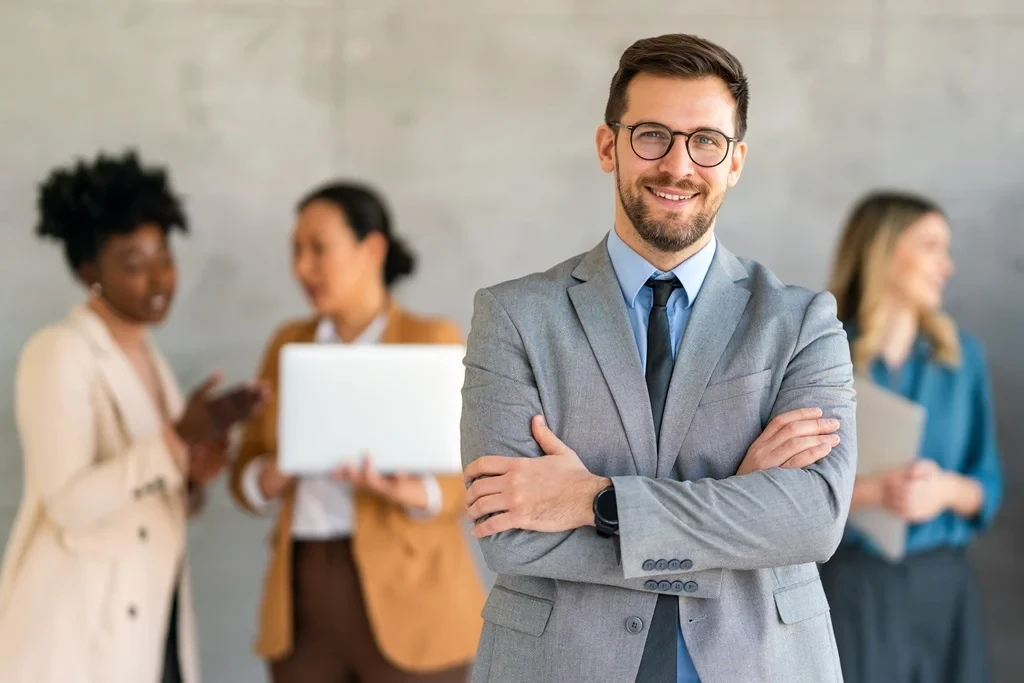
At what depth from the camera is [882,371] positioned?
371 cm

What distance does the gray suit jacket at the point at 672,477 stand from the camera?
183 cm

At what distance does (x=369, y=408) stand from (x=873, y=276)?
65.5 inches

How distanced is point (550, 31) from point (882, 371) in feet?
5.93

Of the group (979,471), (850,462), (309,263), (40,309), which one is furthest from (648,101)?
(40,309)

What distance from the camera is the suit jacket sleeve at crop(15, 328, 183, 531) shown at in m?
3.15

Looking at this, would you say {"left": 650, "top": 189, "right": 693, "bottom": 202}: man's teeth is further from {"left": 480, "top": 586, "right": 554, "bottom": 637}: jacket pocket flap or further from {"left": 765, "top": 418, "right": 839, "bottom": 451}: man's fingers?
{"left": 480, "top": 586, "right": 554, "bottom": 637}: jacket pocket flap

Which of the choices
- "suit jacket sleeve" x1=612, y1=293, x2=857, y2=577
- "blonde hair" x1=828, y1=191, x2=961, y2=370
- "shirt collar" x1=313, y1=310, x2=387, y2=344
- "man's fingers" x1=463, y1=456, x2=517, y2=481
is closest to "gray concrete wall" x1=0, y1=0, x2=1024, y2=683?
"blonde hair" x1=828, y1=191, x2=961, y2=370

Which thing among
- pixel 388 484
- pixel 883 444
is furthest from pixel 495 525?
pixel 883 444

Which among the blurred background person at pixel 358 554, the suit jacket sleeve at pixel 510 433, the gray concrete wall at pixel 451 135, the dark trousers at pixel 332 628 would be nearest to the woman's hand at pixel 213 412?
the blurred background person at pixel 358 554

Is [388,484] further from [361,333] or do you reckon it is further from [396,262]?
[396,262]

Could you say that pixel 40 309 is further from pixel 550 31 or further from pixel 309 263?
pixel 550 31

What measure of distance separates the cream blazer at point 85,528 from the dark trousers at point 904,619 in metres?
2.04

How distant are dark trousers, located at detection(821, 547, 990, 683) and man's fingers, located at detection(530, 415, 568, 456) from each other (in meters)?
2.03

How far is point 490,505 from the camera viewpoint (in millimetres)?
1917
